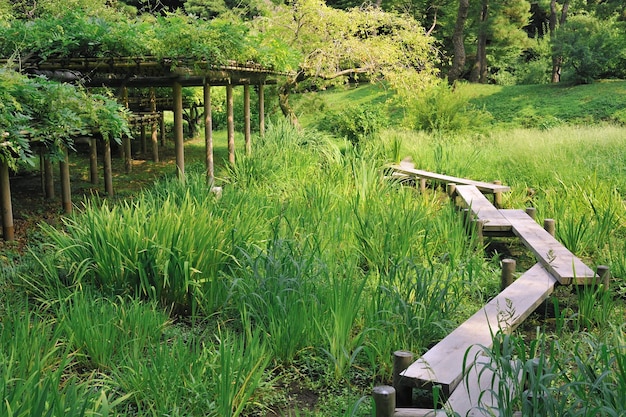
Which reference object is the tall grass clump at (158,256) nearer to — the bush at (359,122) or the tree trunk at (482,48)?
the bush at (359,122)

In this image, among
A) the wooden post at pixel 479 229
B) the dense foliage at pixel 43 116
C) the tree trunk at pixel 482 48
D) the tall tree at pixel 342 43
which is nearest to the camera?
the dense foliage at pixel 43 116

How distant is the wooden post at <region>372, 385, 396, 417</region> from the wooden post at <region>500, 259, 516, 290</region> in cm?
222

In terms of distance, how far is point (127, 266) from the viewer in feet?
14.1

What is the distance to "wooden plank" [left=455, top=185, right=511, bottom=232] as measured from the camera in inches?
245

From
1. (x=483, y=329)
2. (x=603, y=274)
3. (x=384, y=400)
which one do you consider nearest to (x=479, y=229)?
(x=603, y=274)

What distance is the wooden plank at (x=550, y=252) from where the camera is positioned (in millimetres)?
4559

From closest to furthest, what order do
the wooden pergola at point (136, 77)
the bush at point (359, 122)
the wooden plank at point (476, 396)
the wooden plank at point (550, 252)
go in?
the wooden plank at point (476, 396), the wooden plank at point (550, 252), the wooden pergola at point (136, 77), the bush at point (359, 122)

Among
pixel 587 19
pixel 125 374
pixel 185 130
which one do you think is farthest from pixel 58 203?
pixel 587 19

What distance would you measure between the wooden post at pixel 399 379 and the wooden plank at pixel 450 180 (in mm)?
5326

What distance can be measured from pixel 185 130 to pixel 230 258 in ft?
45.6

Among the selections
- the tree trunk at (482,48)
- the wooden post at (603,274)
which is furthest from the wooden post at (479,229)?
the tree trunk at (482,48)

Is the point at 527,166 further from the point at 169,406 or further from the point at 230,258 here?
the point at 169,406

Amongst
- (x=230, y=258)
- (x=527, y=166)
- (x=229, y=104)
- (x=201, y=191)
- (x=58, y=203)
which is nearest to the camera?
(x=230, y=258)

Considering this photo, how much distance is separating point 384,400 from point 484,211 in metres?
4.24
